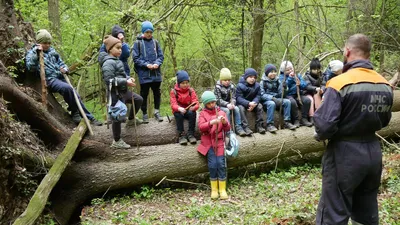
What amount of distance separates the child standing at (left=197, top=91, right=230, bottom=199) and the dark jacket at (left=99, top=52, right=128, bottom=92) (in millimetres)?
1584

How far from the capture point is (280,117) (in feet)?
26.4

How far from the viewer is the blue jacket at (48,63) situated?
639 cm

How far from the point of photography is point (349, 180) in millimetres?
3523

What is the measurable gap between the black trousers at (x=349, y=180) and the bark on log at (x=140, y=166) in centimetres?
375

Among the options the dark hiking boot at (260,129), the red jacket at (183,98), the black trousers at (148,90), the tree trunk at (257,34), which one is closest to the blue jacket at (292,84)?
the dark hiking boot at (260,129)

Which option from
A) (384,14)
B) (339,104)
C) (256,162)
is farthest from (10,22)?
(384,14)

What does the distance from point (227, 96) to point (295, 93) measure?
71.2 inches

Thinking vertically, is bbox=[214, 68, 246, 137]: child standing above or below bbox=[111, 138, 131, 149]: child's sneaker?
above

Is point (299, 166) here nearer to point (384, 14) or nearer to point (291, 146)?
point (291, 146)

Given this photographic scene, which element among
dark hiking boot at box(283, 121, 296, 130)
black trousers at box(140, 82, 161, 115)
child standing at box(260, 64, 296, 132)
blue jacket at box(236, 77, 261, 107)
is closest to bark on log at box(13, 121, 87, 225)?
black trousers at box(140, 82, 161, 115)

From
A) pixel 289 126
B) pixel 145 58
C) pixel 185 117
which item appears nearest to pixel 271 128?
pixel 289 126

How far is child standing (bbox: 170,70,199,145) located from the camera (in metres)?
7.02

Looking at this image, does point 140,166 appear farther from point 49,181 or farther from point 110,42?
point 110,42

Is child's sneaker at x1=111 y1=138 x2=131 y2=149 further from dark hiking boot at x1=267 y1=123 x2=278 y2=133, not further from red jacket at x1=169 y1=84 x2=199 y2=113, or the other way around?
dark hiking boot at x1=267 y1=123 x2=278 y2=133
